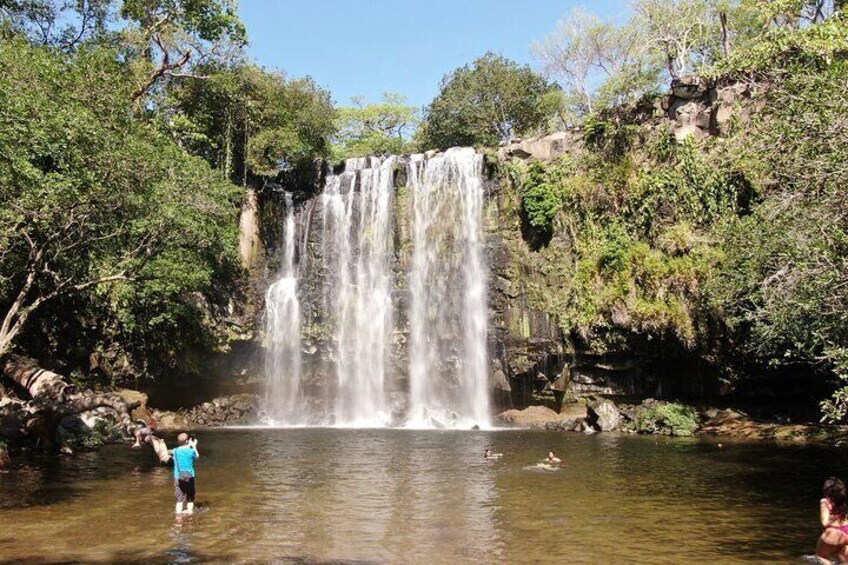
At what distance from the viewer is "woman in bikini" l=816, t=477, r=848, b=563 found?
797cm

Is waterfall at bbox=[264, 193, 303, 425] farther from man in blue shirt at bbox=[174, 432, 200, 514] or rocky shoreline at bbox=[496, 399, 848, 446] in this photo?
man in blue shirt at bbox=[174, 432, 200, 514]

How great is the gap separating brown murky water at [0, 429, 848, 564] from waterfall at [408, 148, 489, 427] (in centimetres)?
1037

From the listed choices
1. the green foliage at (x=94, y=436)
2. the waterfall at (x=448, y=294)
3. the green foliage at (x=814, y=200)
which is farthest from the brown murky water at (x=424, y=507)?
the waterfall at (x=448, y=294)

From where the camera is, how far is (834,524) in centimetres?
806

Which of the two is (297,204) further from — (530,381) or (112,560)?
(112,560)

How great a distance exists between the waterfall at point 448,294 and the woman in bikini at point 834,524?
21.5 meters

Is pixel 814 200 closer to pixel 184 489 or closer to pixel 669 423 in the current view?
pixel 184 489

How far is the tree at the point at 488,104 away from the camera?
1805 inches

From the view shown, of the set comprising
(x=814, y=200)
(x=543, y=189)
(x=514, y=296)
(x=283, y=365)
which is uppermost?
(x=543, y=189)

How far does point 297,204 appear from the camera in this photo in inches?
1396


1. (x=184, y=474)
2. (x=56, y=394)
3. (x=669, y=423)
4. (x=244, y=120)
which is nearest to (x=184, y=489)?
(x=184, y=474)

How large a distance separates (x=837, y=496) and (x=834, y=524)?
1.23 ft

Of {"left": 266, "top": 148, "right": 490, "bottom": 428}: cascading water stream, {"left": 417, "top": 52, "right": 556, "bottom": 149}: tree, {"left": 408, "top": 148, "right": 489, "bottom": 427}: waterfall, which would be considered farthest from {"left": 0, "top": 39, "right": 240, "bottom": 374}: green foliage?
{"left": 417, "top": 52, "right": 556, "bottom": 149}: tree

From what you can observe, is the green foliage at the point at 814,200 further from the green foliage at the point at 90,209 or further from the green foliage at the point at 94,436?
the green foliage at the point at 94,436
